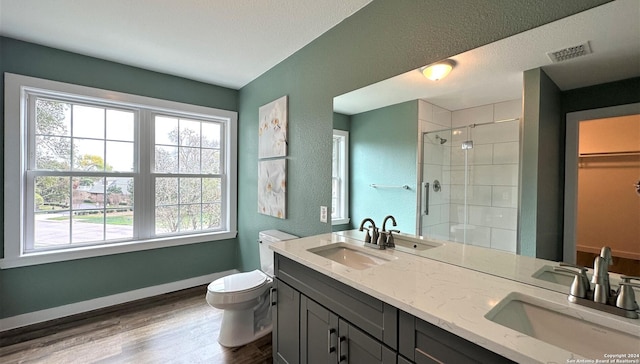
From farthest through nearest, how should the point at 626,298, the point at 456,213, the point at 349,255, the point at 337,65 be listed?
the point at 337,65 → the point at 349,255 → the point at 456,213 → the point at 626,298

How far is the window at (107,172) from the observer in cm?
221

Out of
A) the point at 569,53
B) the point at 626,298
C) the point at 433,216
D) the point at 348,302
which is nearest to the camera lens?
the point at 626,298

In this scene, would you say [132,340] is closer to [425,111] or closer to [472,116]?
[425,111]

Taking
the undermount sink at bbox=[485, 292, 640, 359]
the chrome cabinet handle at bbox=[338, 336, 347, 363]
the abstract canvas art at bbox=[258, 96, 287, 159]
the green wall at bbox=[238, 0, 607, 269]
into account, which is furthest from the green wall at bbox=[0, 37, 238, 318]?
the undermount sink at bbox=[485, 292, 640, 359]

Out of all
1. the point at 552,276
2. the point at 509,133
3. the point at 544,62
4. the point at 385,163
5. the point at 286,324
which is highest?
the point at 544,62

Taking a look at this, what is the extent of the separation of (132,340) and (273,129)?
2.11 m

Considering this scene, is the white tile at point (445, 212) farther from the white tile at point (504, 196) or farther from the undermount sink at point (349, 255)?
the undermount sink at point (349, 255)

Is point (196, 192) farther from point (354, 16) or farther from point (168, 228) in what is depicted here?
point (354, 16)

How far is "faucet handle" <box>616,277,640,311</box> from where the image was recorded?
753mm

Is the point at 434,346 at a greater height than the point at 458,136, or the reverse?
the point at 458,136

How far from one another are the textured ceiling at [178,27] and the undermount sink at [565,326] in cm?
179

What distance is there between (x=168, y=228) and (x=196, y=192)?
19.6 inches

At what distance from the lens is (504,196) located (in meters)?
1.16

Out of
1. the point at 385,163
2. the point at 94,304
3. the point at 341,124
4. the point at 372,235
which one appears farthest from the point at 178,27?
the point at 94,304
